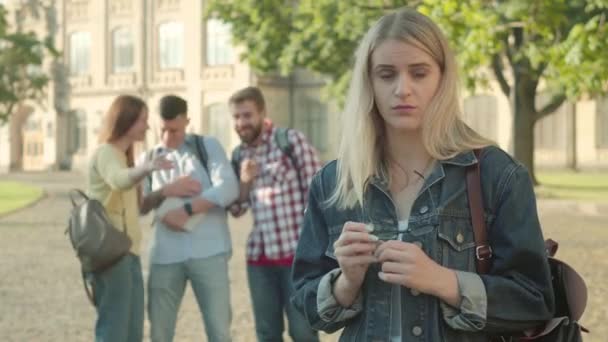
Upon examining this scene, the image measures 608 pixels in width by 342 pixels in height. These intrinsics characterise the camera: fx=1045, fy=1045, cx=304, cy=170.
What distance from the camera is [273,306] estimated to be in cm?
593

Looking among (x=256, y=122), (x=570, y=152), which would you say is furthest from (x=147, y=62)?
(x=256, y=122)

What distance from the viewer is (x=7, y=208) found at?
982 inches

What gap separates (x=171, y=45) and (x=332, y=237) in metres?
47.3

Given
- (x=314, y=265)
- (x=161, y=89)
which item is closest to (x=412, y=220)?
(x=314, y=265)

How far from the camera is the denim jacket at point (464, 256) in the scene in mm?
2441

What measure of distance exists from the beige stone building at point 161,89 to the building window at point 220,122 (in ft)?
0.15

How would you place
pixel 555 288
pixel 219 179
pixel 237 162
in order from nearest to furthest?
pixel 555 288, pixel 219 179, pixel 237 162

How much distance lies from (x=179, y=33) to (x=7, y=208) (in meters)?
25.1

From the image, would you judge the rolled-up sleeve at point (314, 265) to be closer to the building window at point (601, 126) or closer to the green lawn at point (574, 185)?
the green lawn at point (574, 185)

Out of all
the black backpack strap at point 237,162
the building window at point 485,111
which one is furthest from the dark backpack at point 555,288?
the building window at point 485,111

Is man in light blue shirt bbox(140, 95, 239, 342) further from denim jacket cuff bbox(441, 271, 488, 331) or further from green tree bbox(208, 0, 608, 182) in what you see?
green tree bbox(208, 0, 608, 182)

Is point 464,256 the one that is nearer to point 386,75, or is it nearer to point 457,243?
point 457,243

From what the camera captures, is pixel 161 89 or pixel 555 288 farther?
pixel 161 89

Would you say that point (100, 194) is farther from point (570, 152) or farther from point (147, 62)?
point (147, 62)
